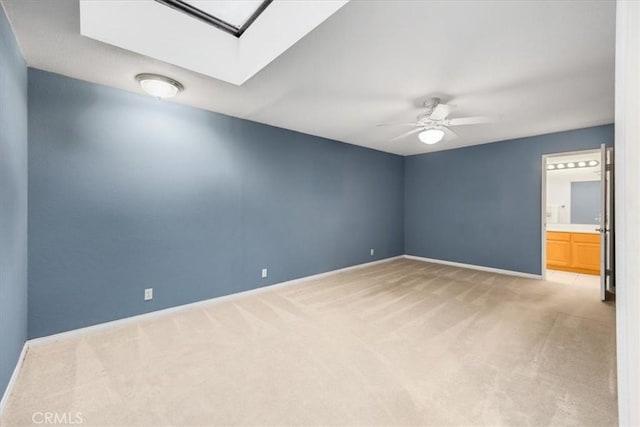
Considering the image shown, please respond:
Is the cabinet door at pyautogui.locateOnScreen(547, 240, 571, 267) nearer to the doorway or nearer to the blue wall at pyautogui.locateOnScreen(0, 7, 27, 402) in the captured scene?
the doorway

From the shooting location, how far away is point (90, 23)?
178 centimetres

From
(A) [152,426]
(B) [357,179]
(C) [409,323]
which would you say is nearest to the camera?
(A) [152,426]

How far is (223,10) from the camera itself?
6.71 ft

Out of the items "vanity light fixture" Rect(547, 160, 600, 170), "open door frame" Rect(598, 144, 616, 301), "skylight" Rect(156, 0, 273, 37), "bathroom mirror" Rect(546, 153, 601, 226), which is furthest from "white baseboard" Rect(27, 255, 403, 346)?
"bathroom mirror" Rect(546, 153, 601, 226)

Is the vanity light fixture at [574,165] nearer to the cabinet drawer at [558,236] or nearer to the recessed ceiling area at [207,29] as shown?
the cabinet drawer at [558,236]

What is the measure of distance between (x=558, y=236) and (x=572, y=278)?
91 centimetres

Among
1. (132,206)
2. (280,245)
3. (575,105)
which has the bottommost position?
(280,245)

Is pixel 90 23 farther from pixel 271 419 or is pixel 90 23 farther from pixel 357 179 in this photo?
pixel 357 179

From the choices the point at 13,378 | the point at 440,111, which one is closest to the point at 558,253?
the point at 440,111

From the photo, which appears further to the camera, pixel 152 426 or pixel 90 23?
pixel 90 23

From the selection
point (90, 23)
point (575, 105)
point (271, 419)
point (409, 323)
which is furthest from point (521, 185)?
point (90, 23)

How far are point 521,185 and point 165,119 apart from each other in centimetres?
566

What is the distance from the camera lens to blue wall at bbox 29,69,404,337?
2385 millimetres

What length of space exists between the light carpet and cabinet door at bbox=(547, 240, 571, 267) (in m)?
1.96
